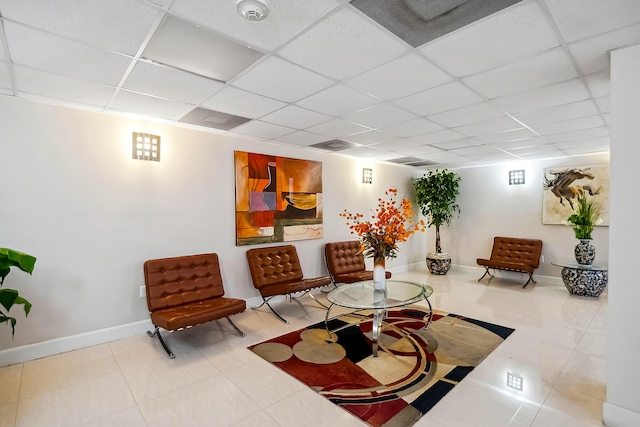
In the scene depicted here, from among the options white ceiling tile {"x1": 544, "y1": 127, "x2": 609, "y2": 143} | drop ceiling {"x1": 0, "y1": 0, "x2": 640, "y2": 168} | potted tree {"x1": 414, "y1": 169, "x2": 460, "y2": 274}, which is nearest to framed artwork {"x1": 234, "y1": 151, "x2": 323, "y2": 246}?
drop ceiling {"x1": 0, "y1": 0, "x2": 640, "y2": 168}

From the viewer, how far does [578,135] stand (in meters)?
4.19

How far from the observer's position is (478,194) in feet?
22.7

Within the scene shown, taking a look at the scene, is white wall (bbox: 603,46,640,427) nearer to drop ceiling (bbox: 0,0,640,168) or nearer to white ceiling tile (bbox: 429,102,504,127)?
drop ceiling (bbox: 0,0,640,168)

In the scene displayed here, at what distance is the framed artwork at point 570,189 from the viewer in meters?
5.39

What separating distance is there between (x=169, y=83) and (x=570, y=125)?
449 centimetres

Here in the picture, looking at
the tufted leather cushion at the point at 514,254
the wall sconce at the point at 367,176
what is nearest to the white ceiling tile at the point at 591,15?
the wall sconce at the point at 367,176

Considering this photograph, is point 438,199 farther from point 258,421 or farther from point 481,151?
point 258,421

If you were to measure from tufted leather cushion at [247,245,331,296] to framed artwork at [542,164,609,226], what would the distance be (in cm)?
474

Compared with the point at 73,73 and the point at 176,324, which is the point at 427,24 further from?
the point at 176,324

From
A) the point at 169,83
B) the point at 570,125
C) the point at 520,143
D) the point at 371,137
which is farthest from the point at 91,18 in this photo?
the point at 520,143

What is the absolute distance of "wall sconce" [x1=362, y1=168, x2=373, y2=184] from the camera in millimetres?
6122

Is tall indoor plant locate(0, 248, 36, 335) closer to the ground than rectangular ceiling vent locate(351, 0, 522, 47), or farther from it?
closer to the ground

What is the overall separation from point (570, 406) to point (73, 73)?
4.51 meters

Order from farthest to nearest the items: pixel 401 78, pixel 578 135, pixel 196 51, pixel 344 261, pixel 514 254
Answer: pixel 514 254
pixel 344 261
pixel 578 135
pixel 401 78
pixel 196 51
